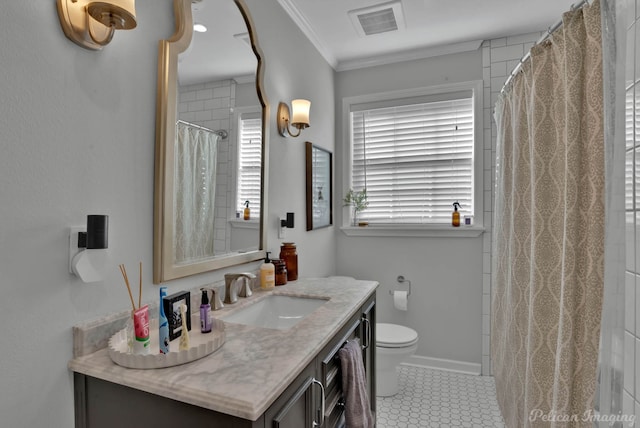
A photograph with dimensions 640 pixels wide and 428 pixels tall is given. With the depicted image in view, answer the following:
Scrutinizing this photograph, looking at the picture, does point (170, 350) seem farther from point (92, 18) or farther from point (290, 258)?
point (290, 258)

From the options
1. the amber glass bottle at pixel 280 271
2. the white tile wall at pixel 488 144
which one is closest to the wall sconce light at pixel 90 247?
the amber glass bottle at pixel 280 271

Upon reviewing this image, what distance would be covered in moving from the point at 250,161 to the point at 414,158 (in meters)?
1.73

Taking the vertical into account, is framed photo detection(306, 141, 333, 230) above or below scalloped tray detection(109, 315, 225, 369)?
above

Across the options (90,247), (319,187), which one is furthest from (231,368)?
(319,187)

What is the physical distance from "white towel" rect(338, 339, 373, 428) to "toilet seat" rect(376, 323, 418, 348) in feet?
3.01

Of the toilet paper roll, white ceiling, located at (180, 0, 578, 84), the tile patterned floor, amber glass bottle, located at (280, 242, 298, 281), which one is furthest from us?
the toilet paper roll

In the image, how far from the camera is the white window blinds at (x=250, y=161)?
171 cm

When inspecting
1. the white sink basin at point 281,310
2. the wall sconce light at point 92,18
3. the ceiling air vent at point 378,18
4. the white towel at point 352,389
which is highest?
the ceiling air vent at point 378,18

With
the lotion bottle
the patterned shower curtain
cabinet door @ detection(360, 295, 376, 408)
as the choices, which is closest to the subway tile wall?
the patterned shower curtain

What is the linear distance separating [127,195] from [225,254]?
0.57 meters

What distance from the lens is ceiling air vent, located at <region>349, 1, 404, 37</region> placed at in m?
2.32

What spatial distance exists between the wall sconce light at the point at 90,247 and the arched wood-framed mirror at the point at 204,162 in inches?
10.1

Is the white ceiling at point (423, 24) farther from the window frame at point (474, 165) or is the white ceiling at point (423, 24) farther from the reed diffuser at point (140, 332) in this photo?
the reed diffuser at point (140, 332)

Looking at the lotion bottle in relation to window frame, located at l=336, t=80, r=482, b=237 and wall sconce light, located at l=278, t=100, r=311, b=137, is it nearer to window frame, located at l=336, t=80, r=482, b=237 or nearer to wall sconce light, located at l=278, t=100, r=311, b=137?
wall sconce light, located at l=278, t=100, r=311, b=137
